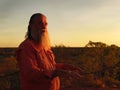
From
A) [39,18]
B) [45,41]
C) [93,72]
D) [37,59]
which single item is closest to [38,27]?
[39,18]

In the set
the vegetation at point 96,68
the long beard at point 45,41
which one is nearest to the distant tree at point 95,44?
the vegetation at point 96,68

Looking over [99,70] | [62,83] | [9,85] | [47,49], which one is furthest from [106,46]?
[47,49]

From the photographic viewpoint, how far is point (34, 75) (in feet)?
16.4

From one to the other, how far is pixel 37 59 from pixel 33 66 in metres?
0.24

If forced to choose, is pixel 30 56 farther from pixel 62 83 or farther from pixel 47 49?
pixel 62 83

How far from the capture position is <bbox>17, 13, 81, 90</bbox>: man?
16.5 ft

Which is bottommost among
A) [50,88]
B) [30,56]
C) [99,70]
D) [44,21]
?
[99,70]

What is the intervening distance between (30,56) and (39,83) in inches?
14.2

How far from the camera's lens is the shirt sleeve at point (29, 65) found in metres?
5.00

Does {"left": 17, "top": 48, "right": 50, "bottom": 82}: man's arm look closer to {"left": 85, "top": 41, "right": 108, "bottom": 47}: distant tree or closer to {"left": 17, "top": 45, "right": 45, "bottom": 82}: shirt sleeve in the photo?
{"left": 17, "top": 45, "right": 45, "bottom": 82}: shirt sleeve

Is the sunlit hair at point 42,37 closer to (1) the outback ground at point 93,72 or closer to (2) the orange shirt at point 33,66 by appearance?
(2) the orange shirt at point 33,66

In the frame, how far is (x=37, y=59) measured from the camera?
5.29 m

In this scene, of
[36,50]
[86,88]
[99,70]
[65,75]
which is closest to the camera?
[65,75]

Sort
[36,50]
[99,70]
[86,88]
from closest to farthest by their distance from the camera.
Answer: [36,50], [86,88], [99,70]
